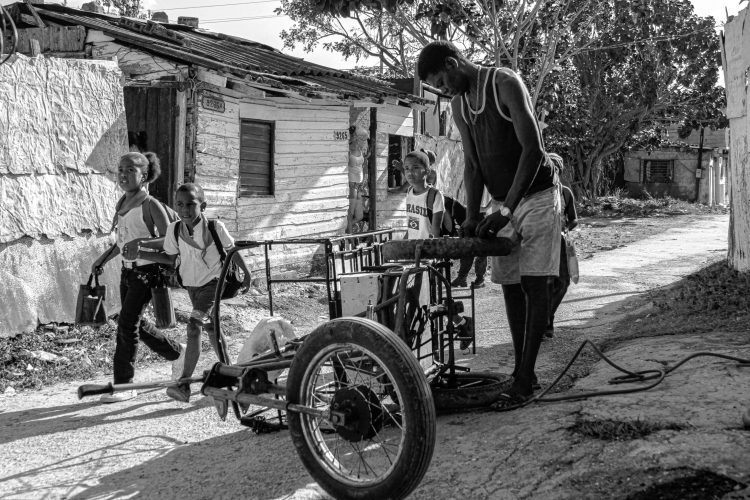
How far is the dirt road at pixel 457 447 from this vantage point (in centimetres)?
351

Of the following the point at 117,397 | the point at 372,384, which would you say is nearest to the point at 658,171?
the point at 117,397

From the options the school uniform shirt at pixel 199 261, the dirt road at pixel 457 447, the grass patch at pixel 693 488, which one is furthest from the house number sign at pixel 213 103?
the grass patch at pixel 693 488

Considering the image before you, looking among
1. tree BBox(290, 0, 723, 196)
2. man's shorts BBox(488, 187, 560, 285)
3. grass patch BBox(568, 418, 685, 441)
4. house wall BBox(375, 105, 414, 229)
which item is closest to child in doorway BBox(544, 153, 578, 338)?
man's shorts BBox(488, 187, 560, 285)

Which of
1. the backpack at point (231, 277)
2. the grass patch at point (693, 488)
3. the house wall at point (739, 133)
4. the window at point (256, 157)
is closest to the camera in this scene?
the grass patch at point (693, 488)

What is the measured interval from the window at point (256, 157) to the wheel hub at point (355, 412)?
921 centimetres

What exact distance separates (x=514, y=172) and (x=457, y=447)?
1.63 meters

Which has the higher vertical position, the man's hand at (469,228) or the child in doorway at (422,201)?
the child in doorway at (422,201)

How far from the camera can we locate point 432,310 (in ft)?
14.6

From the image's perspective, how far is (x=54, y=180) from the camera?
866cm

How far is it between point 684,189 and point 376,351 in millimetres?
37080

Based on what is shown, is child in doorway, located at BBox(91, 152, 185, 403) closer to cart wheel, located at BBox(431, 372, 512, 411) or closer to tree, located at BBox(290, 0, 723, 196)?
cart wheel, located at BBox(431, 372, 512, 411)

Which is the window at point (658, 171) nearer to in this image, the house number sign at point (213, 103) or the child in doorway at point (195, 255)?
the house number sign at point (213, 103)

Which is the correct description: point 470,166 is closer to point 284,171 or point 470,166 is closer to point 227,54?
point 284,171

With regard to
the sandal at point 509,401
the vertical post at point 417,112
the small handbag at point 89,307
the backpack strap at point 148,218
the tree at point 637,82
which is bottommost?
the sandal at point 509,401
